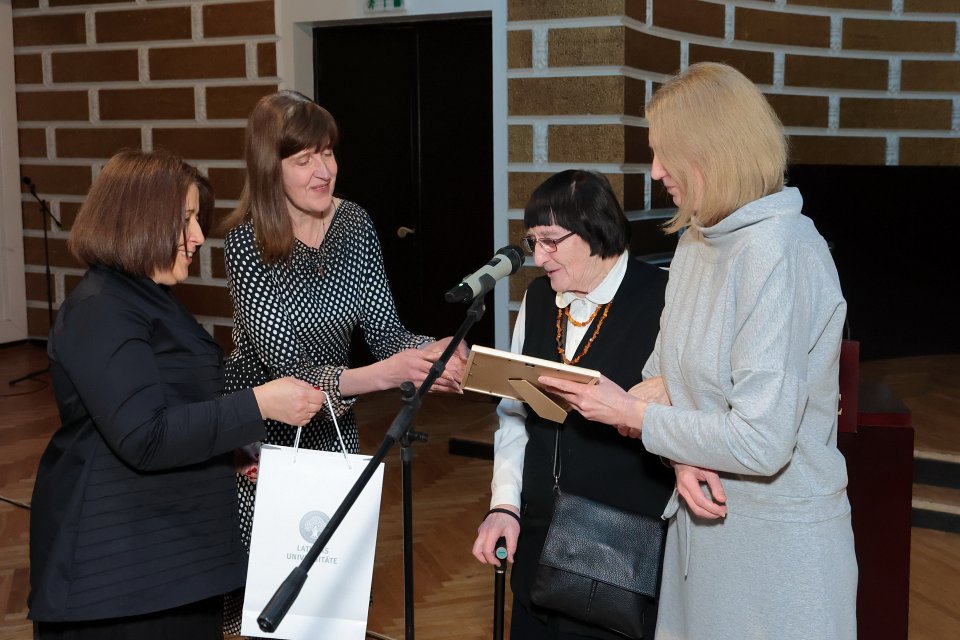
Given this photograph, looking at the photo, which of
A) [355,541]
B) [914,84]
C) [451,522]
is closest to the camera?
[355,541]

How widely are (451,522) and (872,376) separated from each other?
3489 millimetres

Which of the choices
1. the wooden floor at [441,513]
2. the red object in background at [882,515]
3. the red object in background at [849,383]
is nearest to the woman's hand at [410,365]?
the red object in background at [849,383]

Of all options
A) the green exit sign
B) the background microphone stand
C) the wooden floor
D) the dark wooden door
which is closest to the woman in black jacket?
the wooden floor

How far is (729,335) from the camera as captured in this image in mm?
1894

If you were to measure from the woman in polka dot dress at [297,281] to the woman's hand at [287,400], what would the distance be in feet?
0.91

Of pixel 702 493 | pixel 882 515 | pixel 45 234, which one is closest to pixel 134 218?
pixel 702 493

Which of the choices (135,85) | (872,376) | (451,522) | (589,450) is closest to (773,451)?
(589,450)

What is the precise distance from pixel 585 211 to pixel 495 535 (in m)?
0.80

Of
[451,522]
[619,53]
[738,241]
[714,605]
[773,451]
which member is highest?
[619,53]

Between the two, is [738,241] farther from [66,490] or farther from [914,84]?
[914,84]

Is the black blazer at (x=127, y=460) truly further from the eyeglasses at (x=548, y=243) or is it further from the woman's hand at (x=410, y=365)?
the eyeglasses at (x=548, y=243)

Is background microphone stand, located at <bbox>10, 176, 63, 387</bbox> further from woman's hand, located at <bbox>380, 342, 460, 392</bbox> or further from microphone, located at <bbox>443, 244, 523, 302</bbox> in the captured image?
microphone, located at <bbox>443, 244, 523, 302</bbox>

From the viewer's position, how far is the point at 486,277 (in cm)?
199

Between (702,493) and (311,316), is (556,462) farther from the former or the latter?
(311,316)
